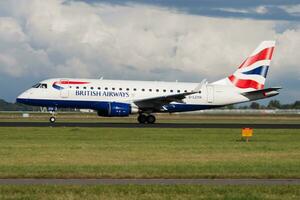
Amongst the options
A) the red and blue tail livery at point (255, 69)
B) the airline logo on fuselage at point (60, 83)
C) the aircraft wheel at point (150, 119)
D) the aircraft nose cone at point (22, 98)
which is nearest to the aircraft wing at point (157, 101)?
the aircraft wheel at point (150, 119)

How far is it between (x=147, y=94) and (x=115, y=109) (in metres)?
4.37

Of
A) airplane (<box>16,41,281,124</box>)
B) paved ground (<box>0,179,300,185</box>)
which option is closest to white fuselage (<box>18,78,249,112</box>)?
airplane (<box>16,41,281,124</box>)

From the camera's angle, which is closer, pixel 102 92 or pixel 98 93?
pixel 98 93

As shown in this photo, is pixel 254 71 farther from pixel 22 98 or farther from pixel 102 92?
pixel 22 98

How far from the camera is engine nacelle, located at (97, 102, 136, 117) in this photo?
178 feet

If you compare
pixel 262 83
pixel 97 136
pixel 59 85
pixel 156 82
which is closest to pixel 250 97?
pixel 262 83

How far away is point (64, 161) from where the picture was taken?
22719 millimetres

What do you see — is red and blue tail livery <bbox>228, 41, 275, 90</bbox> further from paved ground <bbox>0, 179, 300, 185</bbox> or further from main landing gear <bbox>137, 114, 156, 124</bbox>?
paved ground <bbox>0, 179, 300, 185</bbox>

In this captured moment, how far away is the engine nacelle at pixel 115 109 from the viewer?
178 feet

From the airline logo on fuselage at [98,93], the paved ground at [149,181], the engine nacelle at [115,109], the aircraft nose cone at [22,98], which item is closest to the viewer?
the paved ground at [149,181]

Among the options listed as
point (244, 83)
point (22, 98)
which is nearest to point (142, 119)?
point (22, 98)

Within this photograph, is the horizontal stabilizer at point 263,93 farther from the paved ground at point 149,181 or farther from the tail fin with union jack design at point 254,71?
the paved ground at point 149,181

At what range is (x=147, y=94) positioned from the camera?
189 feet

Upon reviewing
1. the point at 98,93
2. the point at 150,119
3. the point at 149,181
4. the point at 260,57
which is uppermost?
the point at 260,57
